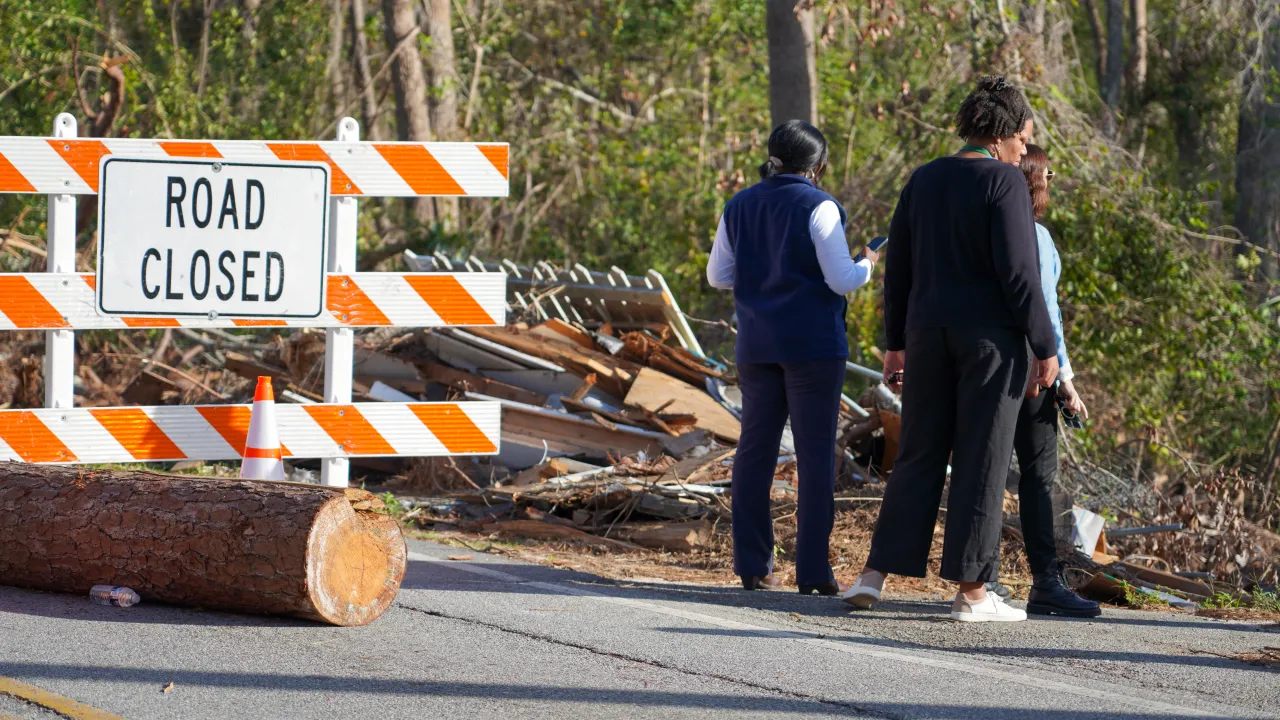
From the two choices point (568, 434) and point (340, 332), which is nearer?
point (340, 332)

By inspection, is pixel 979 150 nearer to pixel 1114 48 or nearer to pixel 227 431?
pixel 227 431

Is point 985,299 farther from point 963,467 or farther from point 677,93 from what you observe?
point 677,93

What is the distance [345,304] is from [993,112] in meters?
2.82

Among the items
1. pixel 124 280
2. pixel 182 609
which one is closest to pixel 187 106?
pixel 124 280

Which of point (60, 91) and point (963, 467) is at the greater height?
point (60, 91)

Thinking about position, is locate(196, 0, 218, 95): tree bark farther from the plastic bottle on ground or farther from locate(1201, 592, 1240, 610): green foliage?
locate(1201, 592, 1240, 610): green foliage

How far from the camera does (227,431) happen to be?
6.30 metres

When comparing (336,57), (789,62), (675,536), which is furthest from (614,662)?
(336,57)

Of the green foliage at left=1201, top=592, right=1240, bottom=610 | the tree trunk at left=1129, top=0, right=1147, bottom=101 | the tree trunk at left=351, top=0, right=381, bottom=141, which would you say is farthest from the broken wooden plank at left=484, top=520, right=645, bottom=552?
the tree trunk at left=1129, top=0, right=1147, bottom=101

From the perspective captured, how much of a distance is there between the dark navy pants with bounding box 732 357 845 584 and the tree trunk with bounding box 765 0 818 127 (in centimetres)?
746

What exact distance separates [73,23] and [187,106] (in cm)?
253

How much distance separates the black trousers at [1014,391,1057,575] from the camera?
19.5ft

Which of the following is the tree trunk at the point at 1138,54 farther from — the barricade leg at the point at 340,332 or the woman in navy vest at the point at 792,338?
the barricade leg at the point at 340,332

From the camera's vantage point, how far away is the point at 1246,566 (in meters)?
8.39
